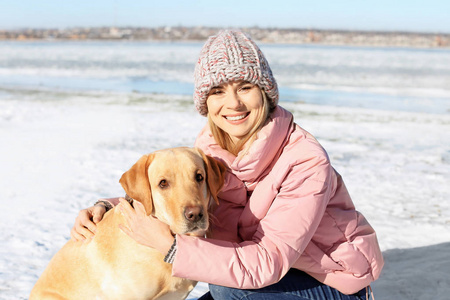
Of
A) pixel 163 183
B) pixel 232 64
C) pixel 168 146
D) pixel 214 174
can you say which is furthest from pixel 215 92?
pixel 168 146

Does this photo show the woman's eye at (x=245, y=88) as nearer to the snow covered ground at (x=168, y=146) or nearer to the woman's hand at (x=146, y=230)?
the woman's hand at (x=146, y=230)

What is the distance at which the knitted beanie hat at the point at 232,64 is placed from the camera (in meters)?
2.75

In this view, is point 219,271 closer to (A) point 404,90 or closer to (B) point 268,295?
(B) point 268,295

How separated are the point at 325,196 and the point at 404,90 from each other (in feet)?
59.4

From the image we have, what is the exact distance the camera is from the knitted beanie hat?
2.75 meters

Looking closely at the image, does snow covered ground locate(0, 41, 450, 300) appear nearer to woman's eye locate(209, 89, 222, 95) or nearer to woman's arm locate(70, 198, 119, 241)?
woman's arm locate(70, 198, 119, 241)

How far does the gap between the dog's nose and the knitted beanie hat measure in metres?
0.79

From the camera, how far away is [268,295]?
2820 mm

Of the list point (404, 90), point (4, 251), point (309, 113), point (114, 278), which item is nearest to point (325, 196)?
point (114, 278)

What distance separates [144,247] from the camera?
2.65 metres

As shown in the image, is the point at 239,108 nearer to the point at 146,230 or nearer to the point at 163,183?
the point at 163,183

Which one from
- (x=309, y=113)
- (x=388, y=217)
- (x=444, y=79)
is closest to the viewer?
(x=388, y=217)

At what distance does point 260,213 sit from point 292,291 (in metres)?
0.52

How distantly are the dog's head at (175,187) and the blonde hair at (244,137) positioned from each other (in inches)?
15.0
